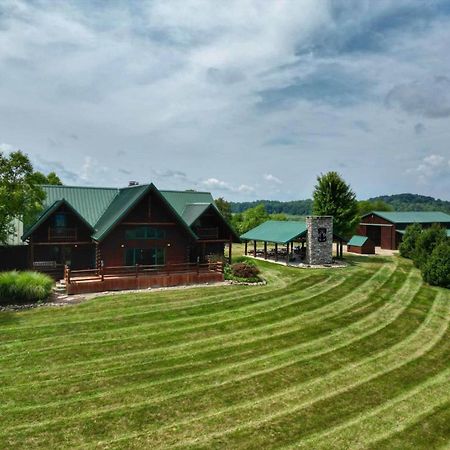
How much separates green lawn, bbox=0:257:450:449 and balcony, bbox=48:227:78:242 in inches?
331

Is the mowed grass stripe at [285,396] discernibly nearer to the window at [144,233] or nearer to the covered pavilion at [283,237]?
the window at [144,233]

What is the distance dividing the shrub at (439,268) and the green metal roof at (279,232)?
487 inches

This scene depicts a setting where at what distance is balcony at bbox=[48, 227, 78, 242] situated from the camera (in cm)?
2973

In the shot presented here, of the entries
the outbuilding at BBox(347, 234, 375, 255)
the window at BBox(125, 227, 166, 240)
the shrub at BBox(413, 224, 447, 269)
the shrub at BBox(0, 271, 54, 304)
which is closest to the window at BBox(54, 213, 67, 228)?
the window at BBox(125, 227, 166, 240)

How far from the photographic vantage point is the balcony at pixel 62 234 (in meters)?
29.7

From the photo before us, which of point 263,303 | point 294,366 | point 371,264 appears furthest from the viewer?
point 371,264

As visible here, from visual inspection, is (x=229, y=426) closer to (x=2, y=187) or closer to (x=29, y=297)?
(x=29, y=297)

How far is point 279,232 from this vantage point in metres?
44.2

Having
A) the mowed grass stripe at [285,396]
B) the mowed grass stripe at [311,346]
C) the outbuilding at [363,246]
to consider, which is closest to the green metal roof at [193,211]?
the mowed grass stripe at [311,346]

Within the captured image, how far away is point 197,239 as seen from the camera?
3284 cm

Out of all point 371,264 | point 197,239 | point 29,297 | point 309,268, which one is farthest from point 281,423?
point 371,264

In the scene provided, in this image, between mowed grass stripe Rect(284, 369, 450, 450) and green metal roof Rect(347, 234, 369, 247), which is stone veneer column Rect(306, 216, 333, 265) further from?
mowed grass stripe Rect(284, 369, 450, 450)

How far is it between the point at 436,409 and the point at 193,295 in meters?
15.7

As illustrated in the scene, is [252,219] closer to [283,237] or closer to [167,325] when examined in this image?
[283,237]
